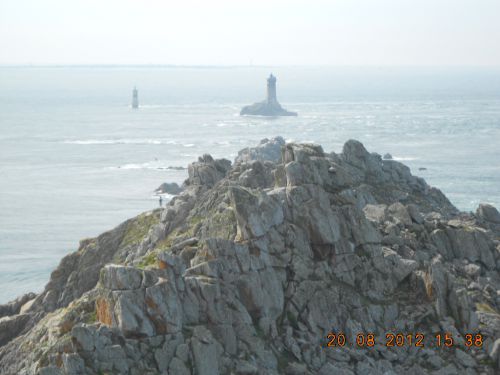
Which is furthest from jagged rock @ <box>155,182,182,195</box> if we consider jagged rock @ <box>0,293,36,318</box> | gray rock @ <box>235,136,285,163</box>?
jagged rock @ <box>0,293,36,318</box>

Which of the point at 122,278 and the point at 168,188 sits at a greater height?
the point at 122,278

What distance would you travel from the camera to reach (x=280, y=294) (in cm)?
3291

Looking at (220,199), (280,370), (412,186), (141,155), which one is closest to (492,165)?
(141,155)

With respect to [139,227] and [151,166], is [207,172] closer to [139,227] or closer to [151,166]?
[139,227]

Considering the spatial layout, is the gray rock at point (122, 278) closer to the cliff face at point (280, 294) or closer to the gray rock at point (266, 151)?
the cliff face at point (280, 294)

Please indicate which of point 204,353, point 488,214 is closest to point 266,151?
point 488,214

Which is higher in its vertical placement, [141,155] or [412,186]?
[412,186]

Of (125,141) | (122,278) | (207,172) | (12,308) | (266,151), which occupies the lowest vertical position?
(125,141)

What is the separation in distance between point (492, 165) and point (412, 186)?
298ft

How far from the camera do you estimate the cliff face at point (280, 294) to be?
2912cm

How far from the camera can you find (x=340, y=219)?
37156mm

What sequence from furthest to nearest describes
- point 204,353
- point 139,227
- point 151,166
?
point 151,166, point 139,227, point 204,353

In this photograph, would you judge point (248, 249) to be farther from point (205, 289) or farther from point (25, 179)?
point (25, 179)

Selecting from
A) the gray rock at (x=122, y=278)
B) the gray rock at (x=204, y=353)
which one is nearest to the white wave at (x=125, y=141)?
the gray rock at (x=122, y=278)
